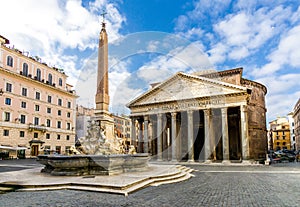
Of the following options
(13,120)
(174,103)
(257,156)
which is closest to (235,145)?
(257,156)

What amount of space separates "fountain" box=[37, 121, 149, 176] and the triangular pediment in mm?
17581

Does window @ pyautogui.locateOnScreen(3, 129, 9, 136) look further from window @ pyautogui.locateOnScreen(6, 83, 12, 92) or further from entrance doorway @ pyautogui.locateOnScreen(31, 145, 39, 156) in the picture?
window @ pyautogui.locateOnScreen(6, 83, 12, 92)

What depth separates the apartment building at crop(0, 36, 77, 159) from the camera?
3038cm

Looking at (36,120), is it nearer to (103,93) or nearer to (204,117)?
(204,117)

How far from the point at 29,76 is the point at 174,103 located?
21.2 m

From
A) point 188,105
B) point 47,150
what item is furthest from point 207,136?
point 47,150

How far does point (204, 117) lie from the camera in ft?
93.9

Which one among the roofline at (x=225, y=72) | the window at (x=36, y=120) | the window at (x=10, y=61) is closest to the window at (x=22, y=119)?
the window at (x=36, y=120)

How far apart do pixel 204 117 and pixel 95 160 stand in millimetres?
21085

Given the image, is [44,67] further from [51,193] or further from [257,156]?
[257,156]

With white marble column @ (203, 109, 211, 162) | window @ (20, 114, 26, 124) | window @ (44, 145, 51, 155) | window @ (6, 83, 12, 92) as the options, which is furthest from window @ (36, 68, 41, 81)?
white marble column @ (203, 109, 211, 162)

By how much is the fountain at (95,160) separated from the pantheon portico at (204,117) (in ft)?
55.2

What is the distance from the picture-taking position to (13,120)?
31.5 metres

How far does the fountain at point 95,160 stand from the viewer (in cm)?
955
